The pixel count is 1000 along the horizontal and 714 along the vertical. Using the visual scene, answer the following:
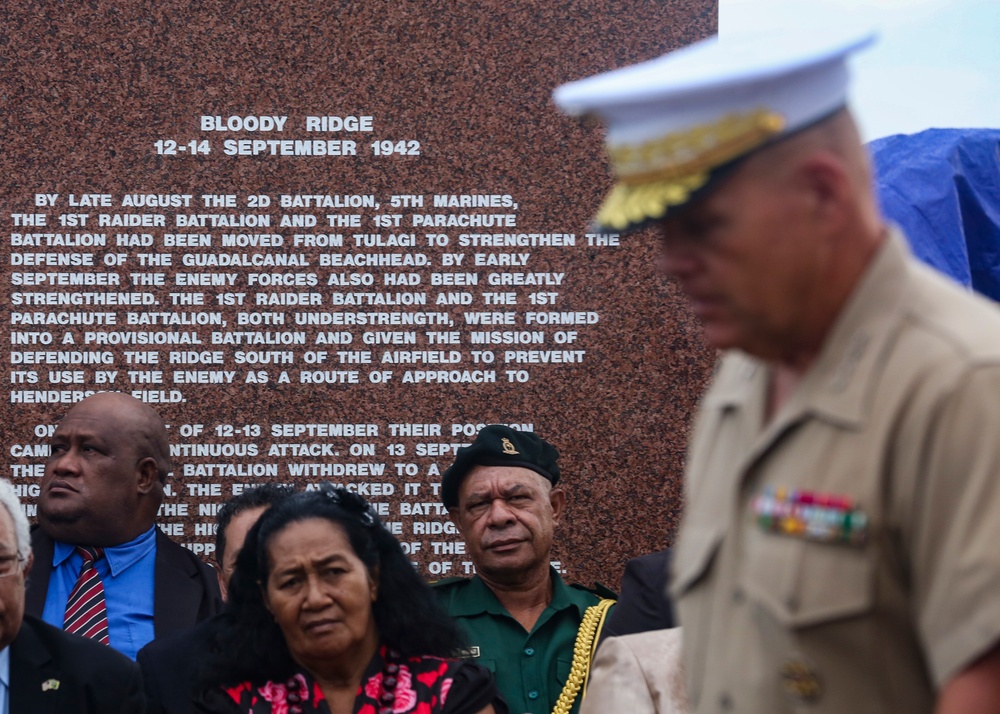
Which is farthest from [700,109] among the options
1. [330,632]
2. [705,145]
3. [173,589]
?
[173,589]

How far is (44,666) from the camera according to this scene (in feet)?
10.8

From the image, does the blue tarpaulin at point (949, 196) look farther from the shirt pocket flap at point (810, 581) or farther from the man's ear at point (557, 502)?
the shirt pocket flap at point (810, 581)

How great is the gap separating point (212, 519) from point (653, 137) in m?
3.68

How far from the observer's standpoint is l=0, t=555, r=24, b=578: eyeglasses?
327cm

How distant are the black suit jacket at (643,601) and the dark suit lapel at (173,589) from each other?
4.56 feet

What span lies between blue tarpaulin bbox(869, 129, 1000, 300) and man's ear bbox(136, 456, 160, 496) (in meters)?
2.65

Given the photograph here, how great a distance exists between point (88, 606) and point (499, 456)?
4.48 ft

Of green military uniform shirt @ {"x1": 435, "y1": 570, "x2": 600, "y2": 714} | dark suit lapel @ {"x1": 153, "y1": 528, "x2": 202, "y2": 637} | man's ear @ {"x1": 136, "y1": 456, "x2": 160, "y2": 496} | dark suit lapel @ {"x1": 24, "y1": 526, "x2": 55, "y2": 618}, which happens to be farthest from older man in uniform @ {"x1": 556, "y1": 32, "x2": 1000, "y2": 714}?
man's ear @ {"x1": 136, "y1": 456, "x2": 160, "y2": 496}

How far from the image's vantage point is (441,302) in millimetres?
4797

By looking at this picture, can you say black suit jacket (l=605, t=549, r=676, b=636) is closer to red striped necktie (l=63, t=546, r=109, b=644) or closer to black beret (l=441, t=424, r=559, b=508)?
black beret (l=441, t=424, r=559, b=508)

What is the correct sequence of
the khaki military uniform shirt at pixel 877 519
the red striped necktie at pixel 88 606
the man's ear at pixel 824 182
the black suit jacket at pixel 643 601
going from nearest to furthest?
the khaki military uniform shirt at pixel 877 519 < the man's ear at pixel 824 182 < the black suit jacket at pixel 643 601 < the red striped necktie at pixel 88 606

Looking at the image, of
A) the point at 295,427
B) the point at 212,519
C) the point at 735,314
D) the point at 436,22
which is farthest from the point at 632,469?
the point at 735,314

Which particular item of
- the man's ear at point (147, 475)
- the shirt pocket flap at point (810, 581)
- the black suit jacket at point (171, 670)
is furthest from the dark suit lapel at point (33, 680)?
→ the shirt pocket flap at point (810, 581)

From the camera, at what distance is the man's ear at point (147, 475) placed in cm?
436
